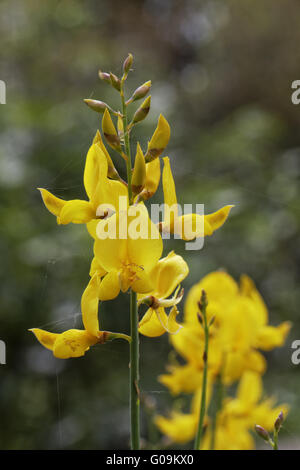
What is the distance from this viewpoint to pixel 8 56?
7.69 feet

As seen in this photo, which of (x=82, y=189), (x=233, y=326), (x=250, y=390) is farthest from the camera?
(x=250, y=390)

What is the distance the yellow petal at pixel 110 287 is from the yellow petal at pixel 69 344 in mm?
45

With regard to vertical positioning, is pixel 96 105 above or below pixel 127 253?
above

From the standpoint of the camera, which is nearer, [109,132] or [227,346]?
[109,132]

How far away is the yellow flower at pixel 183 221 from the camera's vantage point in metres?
Result: 0.46

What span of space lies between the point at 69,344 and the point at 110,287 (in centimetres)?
6

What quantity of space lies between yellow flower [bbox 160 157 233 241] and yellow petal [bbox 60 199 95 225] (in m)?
0.07

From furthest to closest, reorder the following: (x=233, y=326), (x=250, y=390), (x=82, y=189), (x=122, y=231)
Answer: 1. (x=250, y=390)
2. (x=233, y=326)
3. (x=82, y=189)
4. (x=122, y=231)

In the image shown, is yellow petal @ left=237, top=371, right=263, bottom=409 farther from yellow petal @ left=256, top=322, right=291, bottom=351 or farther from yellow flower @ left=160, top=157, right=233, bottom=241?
yellow flower @ left=160, top=157, right=233, bottom=241

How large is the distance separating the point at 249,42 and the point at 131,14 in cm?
104

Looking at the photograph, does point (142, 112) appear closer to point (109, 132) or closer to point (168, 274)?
point (109, 132)

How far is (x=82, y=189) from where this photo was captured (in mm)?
625

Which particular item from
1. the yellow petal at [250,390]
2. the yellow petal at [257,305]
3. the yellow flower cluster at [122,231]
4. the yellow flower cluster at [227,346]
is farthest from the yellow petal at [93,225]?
the yellow petal at [250,390]

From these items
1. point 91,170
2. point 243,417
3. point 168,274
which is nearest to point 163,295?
point 168,274
